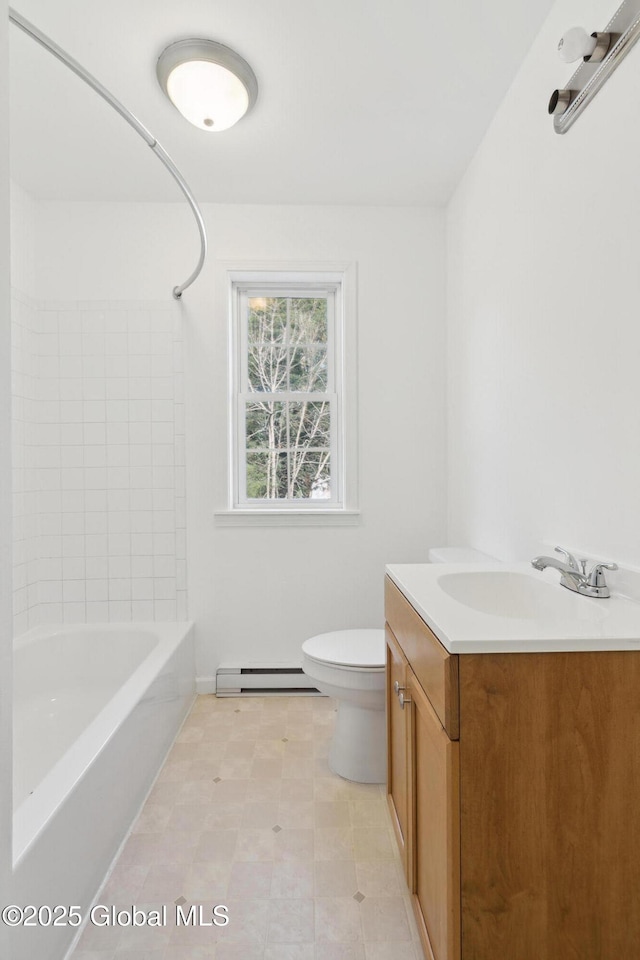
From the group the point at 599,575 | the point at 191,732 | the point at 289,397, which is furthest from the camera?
the point at 289,397

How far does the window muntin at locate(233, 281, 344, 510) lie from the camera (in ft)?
9.02

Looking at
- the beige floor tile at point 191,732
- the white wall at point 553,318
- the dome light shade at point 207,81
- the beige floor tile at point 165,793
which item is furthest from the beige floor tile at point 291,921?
the dome light shade at point 207,81

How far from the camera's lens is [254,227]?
2.56 meters

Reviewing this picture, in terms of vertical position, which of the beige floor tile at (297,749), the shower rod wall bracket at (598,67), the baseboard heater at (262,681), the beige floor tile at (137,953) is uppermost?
Result: the shower rod wall bracket at (598,67)

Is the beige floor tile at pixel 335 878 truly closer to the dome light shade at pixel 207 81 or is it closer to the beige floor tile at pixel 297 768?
the beige floor tile at pixel 297 768

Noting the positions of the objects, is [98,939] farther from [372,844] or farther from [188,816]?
[372,844]

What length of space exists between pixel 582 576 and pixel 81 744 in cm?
140

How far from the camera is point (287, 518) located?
2592 mm

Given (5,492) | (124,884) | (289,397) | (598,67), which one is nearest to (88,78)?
(5,492)

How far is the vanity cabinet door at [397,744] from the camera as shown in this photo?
1.29 metres

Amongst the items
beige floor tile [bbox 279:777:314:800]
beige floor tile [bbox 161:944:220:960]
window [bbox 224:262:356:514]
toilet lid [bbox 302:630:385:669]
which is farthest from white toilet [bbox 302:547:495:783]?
window [bbox 224:262:356:514]

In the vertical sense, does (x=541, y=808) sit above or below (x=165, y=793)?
above

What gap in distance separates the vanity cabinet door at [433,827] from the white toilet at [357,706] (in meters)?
0.58

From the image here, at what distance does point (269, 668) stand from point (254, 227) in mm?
2215
